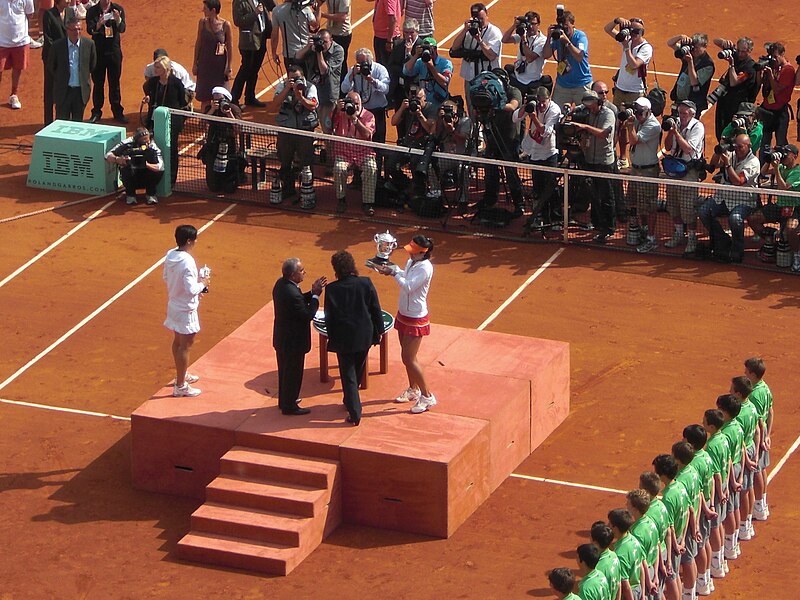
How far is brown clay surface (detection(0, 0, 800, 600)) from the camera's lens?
1577 cm

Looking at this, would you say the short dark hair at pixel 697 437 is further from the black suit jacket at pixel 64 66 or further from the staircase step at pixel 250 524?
the black suit jacket at pixel 64 66

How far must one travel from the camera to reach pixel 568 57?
81.4 feet

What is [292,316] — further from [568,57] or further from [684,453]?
[568,57]

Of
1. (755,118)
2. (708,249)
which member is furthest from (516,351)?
(755,118)

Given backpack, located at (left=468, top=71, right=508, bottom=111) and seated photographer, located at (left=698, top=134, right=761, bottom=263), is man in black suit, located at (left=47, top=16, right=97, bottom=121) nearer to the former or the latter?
backpack, located at (left=468, top=71, right=508, bottom=111)

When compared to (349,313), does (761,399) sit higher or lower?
lower

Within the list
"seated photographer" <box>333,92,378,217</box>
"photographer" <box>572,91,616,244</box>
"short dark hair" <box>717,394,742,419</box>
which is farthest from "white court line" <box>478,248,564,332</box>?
"short dark hair" <box>717,394,742,419</box>

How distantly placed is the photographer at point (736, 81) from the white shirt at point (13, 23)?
35.4 feet

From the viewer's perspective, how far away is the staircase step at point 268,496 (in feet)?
53.0

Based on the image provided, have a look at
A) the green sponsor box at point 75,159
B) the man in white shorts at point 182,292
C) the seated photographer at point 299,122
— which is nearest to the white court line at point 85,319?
the seated photographer at point 299,122

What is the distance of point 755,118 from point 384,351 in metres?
7.53

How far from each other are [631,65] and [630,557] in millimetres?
12348

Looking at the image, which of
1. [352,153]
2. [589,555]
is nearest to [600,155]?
[352,153]

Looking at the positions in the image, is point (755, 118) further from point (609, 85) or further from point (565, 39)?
point (609, 85)
